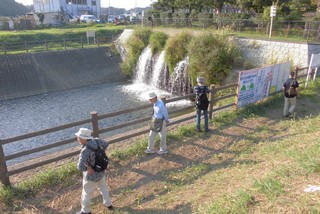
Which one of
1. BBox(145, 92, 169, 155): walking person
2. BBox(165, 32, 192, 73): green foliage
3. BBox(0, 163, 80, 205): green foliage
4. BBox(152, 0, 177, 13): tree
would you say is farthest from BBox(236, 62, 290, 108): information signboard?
BBox(152, 0, 177, 13): tree

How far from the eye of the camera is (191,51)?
16.2 metres

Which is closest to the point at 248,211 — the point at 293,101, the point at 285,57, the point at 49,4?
the point at 293,101

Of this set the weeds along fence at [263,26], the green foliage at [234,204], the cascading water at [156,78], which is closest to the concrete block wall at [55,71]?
the cascading water at [156,78]

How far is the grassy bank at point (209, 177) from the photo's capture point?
14.7 ft

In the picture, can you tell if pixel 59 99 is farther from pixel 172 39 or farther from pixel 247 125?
pixel 247 125

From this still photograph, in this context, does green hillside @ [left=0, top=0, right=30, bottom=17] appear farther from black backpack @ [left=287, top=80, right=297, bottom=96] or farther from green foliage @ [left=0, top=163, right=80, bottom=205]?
black backpack @ [left=287, top=80, right=297, bottom=96]

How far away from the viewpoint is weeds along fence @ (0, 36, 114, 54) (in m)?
22.9

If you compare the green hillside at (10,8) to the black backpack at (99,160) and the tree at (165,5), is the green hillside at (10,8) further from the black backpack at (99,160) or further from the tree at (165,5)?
the black backpack at (99,160)

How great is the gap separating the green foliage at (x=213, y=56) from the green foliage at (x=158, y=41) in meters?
4.74

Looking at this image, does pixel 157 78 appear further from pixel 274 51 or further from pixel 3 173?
pixel 3 173

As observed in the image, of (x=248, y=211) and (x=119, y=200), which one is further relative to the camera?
(x=119, y=200)

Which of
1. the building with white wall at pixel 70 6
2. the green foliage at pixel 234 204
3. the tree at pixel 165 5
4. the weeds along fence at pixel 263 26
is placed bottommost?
the green foliage at pixel 234 204

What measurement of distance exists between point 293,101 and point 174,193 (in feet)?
20.1

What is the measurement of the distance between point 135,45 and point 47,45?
7.76m
